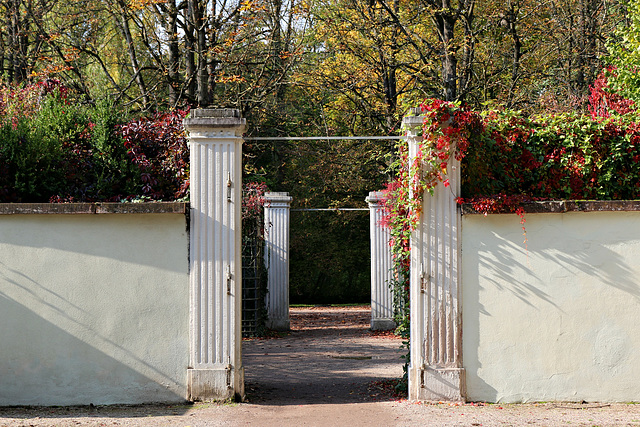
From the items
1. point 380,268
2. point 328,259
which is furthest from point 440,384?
point 328,259

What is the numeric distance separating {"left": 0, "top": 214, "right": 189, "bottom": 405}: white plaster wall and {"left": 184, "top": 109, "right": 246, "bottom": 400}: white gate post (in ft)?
0.43

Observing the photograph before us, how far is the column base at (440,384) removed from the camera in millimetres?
6391

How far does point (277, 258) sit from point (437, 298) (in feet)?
22.9

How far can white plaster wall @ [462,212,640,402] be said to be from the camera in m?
6.41

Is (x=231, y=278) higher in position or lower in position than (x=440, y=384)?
higher

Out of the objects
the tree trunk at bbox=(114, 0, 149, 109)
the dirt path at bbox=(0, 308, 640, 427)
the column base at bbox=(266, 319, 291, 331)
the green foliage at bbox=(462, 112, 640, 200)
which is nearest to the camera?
the dirt path at bbox=(0, 308, 640, 427)

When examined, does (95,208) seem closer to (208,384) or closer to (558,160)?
(208,384)

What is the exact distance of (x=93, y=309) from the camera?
6.44 meters

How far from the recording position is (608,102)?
9.87 m

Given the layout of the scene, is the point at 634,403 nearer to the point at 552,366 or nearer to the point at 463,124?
the point at 552,366

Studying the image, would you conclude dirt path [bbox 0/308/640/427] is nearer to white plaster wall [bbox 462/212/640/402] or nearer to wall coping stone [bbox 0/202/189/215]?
white plaster wall [bbox 462/212/640/402]

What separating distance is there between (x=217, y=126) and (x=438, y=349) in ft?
10.5

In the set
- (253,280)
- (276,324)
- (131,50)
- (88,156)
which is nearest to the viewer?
(88,156)

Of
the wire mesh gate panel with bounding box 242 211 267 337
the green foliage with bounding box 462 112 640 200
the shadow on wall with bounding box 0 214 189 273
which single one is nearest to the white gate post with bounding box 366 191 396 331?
the wire mesh gate panel with bounding box 242 211 267 337
